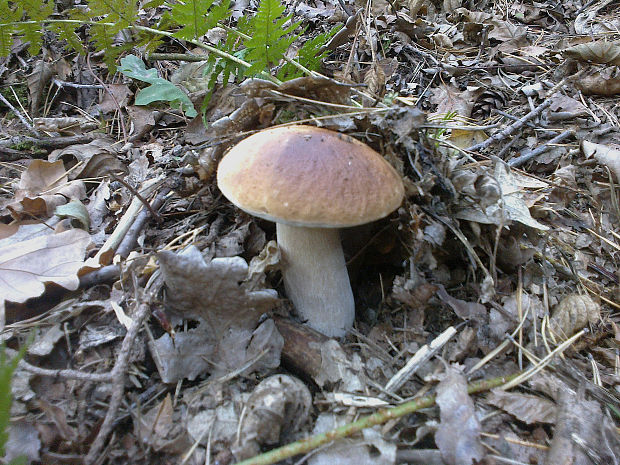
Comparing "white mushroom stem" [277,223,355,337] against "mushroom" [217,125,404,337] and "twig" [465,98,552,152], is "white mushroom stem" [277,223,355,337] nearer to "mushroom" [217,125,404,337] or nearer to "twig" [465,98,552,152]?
"mushroom" [217,125,404,337]

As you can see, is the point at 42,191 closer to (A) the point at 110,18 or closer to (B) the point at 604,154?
(A) the point at 110,18

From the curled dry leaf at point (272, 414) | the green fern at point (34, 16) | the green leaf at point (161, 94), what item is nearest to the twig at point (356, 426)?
the curled dry leaf at point (272, 414)

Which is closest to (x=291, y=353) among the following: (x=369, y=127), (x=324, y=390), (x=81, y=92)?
(x=324, y=390)

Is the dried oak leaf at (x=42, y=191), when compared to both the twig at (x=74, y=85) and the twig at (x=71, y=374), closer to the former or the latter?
the twig at (x=71, y=374)

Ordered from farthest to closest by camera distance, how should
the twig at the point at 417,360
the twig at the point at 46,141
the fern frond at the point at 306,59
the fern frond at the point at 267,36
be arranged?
the twig at the point at 46,141, the fern frond at the point at 306,59, the fern frond at the point at 267,36, the twig at the point at 417,360

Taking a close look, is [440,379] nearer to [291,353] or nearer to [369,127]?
[291,353]

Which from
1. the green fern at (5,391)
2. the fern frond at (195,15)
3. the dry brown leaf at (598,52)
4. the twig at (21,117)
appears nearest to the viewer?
the green fern at (5,391)
